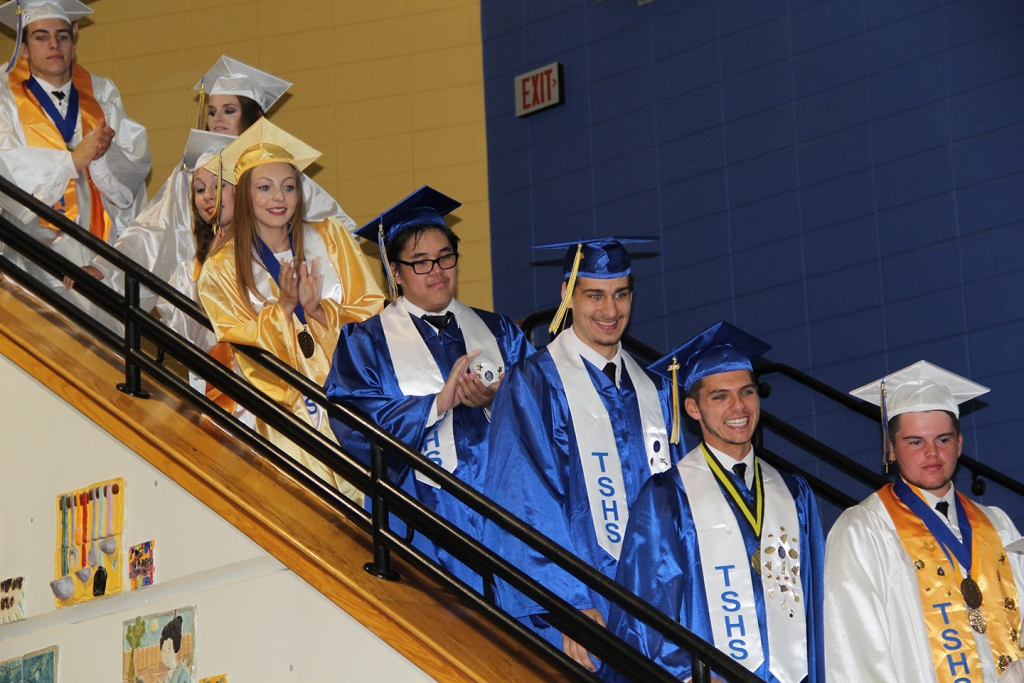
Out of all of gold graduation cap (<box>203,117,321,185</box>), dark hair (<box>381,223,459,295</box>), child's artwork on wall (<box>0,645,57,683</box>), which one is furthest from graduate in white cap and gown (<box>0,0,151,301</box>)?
child's artwork on wall (<box>0,645,57,683</box>)

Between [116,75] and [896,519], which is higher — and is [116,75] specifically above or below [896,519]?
above

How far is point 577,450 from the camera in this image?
415cm

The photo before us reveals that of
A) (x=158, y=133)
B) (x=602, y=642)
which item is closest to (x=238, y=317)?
(x=602, y=642)

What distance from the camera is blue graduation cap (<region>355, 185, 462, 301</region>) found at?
181 inches

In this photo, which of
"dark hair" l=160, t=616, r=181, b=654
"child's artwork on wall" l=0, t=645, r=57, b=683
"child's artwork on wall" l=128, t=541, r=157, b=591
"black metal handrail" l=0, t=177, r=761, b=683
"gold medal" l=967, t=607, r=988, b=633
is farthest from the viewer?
"child's artwork on wall" l=0, t=645, r=57, b=683

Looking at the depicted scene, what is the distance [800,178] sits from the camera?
5984mm

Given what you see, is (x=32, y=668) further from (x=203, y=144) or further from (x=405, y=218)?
(x=203, y=144)

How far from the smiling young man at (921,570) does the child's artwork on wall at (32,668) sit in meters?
2.24

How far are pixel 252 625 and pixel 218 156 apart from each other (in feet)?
7.75

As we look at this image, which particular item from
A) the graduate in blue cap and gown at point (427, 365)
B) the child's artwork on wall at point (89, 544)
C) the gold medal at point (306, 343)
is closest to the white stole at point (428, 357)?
the graduate in blue cap and gown at point (427, 365)

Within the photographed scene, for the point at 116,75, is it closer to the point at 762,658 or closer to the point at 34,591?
the point at 34,591

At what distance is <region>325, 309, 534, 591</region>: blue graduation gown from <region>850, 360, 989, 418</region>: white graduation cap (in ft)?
4.13

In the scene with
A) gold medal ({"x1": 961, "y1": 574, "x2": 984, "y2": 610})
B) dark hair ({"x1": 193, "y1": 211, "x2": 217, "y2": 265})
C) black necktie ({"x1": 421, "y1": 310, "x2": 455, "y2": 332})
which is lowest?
gold medal ({"x1": 961, "y1": 574, "x2": 984, "y2": 610})

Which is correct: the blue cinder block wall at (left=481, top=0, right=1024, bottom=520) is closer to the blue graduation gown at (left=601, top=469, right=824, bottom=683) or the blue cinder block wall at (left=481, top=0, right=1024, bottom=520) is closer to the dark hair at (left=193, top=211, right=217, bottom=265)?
the blue graduation gown at (left=601, top=469, right=824, bottom=683)
